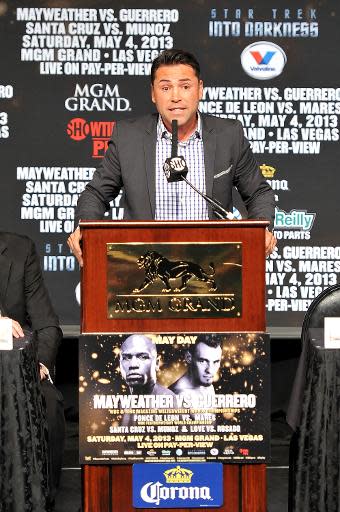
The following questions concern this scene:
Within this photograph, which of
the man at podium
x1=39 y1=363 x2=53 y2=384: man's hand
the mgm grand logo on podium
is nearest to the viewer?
the mgm grand logo on podium

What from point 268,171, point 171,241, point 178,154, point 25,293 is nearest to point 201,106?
point 268,171

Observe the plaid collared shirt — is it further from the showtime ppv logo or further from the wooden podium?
the showtime ppv logo

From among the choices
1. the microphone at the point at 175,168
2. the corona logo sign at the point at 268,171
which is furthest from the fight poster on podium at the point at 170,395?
the corona logo sign at the point at 268,171

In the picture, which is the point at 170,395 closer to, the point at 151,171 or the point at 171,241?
the point at 171,241

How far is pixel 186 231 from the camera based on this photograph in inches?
120

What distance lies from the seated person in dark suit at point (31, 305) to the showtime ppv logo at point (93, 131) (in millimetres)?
1613

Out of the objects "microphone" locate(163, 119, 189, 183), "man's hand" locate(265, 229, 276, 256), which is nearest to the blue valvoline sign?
"man's hand" locate(265, 229, 276, 256)

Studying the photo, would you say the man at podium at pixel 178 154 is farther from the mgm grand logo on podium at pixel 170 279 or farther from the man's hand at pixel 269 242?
the mgm grand logo on podium at pixel 170 279

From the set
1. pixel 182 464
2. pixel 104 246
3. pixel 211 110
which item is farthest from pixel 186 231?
pixel 211 110

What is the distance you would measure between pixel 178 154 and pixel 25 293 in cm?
97

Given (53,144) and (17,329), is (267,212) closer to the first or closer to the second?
(17,329)

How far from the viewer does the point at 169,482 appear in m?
3.13

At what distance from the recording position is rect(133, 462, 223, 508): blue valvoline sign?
3129 millimetres

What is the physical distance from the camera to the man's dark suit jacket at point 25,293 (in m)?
4.16
